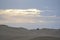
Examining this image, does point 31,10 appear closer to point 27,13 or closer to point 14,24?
point 27,13

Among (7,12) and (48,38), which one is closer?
(48,38)

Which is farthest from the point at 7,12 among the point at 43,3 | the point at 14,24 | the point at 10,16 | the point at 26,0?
the point at 43,3

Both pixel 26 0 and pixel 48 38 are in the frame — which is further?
pixel 26 0

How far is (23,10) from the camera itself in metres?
2.04

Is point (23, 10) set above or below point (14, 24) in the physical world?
above

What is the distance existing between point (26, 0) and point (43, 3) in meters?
0.29

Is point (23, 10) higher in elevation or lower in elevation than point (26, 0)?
lower

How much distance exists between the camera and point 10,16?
80.4 inches

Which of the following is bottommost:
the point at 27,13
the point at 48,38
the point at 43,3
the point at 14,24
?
the point at 48,38

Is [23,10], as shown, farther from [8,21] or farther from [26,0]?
[8,21]

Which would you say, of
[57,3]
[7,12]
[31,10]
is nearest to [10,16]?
[7,12]

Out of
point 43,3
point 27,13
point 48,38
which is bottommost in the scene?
point 48,38

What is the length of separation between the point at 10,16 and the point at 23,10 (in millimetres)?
242

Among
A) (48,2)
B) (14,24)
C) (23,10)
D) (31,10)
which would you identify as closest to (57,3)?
(48,2)
